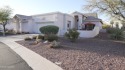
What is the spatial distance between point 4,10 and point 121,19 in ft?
81.5

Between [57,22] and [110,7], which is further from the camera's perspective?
[57,22]

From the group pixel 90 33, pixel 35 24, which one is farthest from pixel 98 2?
pixel 35 24

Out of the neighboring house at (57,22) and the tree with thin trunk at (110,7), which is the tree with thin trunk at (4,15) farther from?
the tree with thin trunk at (110,7)

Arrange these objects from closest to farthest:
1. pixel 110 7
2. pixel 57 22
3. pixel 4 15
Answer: pixel 110 7, pixel 57 22, pixel 4 15

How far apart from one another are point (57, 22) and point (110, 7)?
39.0 feet

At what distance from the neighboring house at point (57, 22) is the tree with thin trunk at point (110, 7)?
25.2 ft

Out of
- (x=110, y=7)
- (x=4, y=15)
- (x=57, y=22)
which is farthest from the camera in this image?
(x=4, y=15)

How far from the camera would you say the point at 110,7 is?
15383mm

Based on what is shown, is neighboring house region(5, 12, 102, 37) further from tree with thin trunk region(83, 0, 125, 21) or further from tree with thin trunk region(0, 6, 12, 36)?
tree with thin trunk region(83, 0, 125, 21)

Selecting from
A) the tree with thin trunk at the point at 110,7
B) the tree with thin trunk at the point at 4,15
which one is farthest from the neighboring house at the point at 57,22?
the tree with thin trunk at the point at 110,7

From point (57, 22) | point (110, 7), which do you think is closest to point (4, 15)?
point (57, 22)

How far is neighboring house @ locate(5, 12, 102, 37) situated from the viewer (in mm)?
25953

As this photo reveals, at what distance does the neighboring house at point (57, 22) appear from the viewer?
2595 cm

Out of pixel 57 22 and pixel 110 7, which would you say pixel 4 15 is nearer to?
pixel 57 22
